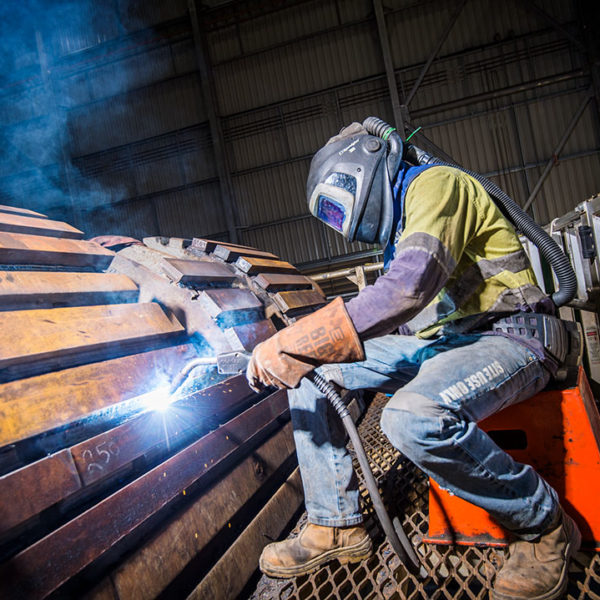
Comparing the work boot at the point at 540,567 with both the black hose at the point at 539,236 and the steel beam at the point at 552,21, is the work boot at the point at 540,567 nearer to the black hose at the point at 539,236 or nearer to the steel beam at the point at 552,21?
the black hose at the point at 539,236

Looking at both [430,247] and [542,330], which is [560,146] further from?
[430,247]

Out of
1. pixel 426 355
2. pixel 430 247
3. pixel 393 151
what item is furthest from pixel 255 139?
pixel 430 247

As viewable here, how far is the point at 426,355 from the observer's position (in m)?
1.61

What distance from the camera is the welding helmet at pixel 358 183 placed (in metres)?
1.59

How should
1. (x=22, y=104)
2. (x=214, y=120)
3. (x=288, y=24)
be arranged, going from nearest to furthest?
(x=288, y=24)
(x=214, y=120)
(x=22, y=104)

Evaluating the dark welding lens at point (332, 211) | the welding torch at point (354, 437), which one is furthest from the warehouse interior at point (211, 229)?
the dark welding lens at point (332, 211)

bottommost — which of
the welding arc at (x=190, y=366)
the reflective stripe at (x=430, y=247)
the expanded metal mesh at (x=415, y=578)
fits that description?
the expanded metal mesh at (x=415, y=578)

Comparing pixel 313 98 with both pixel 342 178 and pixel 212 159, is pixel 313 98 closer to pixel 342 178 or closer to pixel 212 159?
pixel 212 159

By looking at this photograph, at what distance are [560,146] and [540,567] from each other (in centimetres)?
989

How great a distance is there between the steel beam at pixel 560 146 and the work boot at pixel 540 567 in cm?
919

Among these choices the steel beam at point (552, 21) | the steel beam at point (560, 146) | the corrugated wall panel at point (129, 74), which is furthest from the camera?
the corrugated wall panel at point (129, 74)

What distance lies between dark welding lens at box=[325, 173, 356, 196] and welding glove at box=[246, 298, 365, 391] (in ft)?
1.86

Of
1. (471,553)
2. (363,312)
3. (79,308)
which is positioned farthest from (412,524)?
(79,308)

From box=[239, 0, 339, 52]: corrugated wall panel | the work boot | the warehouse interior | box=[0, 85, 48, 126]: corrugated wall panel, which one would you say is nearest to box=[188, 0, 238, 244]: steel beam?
Answer: the warehouse interior
